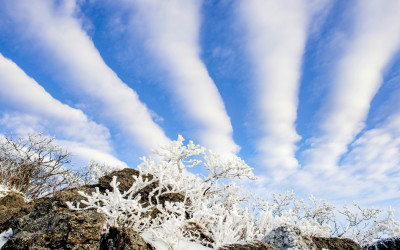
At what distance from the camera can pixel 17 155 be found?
1017 inches

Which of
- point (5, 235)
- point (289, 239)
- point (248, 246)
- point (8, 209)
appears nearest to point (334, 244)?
point (289, 239)

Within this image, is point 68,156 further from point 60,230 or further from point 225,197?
point 60,230

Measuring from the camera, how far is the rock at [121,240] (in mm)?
3010

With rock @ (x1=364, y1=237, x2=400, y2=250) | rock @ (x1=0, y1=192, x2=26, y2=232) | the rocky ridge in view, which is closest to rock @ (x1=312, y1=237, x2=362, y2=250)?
the rocky ridge

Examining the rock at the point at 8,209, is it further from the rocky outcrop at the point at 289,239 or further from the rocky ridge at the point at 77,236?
the rocky outcrop at the point at 289,239

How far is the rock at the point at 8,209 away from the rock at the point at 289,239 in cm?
551

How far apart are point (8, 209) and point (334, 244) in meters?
8.14

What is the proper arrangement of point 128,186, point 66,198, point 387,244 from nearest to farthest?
point 66,198 < point 128,186 < point 387,244

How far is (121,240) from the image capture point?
3.03m

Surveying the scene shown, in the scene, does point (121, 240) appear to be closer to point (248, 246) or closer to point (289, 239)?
point (248, 246)

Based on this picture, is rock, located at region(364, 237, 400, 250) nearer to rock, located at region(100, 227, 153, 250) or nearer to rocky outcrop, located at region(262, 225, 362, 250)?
rocky outcrop, located at region(262, 225, 362, 250)

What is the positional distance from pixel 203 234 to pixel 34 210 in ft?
11.6

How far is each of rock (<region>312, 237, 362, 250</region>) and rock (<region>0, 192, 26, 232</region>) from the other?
686cm

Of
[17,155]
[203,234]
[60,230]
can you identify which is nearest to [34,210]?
[60,230]
